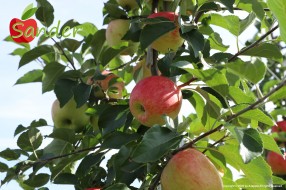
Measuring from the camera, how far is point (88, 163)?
2072 mm

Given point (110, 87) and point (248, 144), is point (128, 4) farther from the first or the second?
point (248, 144)

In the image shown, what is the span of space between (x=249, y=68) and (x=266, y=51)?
1.37 feet

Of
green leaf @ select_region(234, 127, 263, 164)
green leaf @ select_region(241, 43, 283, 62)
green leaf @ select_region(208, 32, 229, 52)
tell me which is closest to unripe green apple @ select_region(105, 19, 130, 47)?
green leaf @ select_region(208, 32, 229, 52)

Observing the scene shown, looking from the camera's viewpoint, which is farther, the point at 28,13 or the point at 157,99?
the point at 28,13

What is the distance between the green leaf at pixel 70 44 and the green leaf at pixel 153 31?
76cm

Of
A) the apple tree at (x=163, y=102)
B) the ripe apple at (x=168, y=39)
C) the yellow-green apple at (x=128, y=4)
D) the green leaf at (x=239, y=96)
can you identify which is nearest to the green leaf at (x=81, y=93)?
the apple tree at (x=163, y=102)

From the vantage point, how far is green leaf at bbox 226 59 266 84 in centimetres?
141

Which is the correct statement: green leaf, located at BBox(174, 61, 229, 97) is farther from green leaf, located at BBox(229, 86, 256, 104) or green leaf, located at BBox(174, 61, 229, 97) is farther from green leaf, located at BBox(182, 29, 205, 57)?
green leaf, located at BBox(182, 29, 205, 57)

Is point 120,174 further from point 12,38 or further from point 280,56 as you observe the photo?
point 12,38

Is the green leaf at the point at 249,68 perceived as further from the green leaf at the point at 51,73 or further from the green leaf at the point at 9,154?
the green leaf at the point at 9,154

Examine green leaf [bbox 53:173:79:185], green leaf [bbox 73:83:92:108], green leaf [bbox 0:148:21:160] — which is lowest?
green leaf [bbox 53:173:79:185]

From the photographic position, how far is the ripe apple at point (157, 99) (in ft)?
5.43

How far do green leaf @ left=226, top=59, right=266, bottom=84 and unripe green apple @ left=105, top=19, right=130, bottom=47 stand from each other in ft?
2.89

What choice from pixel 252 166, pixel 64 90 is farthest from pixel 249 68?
pixel 64 90
